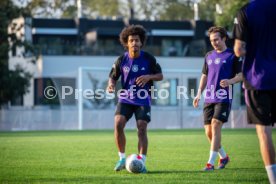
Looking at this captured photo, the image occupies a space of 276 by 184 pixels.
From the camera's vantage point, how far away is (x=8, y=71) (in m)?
44.1

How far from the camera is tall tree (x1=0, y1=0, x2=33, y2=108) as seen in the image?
43625 mm

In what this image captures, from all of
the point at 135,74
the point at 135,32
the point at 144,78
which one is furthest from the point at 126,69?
the point at 135,32

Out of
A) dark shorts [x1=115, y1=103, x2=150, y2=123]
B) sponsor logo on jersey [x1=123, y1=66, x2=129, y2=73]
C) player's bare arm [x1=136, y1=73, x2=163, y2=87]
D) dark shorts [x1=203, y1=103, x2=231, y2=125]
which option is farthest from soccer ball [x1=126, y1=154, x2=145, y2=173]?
dark shorts [x1=203, y1=103, x2=231, y2=125]

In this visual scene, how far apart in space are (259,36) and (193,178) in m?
2.91

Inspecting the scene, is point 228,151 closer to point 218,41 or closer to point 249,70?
point 218,41

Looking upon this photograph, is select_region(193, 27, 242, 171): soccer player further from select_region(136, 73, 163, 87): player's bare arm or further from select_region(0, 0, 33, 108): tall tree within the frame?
select_region(0, 0, 33, 108): tall tree

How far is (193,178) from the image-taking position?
996 centimetres

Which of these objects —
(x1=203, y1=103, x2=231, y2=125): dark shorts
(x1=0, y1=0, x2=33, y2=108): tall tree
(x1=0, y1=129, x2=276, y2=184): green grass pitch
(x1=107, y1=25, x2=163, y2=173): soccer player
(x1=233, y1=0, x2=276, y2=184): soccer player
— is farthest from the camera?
(x1=0, y1=0, x2=33, y2=108): tall tree

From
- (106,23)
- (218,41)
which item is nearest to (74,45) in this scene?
(106,23)

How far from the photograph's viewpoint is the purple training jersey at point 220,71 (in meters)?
12.1

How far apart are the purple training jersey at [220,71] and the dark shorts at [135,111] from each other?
1367mm

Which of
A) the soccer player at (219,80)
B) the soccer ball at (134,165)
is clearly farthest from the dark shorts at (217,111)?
the soccer ball at (134,165)

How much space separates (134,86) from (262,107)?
3.99m

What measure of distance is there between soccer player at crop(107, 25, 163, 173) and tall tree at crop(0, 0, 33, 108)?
32777mm
